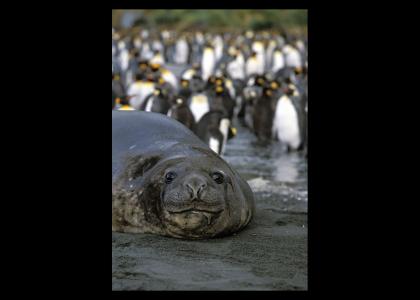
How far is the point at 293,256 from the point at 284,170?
4689mm

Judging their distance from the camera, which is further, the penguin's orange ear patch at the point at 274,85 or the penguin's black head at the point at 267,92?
the penguin's orange ear patch at the point at 274,85

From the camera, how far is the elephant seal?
16.1 ft

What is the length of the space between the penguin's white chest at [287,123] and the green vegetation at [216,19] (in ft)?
106

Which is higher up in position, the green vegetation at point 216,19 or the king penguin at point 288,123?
the green vegetation at point 216,19

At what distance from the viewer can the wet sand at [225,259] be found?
4.17m

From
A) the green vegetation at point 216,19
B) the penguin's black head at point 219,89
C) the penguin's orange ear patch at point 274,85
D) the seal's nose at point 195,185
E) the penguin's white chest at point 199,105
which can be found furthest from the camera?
the green vegetation at point 216,19

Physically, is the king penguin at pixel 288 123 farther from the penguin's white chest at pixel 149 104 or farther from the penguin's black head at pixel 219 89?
the penguin's white chest at pixel 149 104

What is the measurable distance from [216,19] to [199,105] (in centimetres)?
3751

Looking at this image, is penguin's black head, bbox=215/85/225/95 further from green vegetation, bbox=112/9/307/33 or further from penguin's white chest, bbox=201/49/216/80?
green vegetation, bbox=112/9/307/33

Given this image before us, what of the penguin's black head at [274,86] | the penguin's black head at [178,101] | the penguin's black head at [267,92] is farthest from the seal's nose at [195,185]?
the penguin's black head at [274,86]

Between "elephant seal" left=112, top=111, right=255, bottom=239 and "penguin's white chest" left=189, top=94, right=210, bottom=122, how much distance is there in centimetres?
622

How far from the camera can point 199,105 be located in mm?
12242

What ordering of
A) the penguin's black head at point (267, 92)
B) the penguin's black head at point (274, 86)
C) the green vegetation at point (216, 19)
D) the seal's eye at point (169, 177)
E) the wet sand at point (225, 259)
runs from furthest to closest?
the green vegetation at point (216, 19) → the penguin's black head at point (274, 86) → the penguin's black head at point (267, 92) → the seal's eye at point (169, 177) → the wet sand at point (225, 259)
